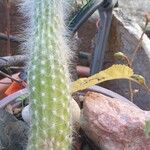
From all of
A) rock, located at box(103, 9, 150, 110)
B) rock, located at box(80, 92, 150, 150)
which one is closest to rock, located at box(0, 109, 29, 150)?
rock, located at box(80, 92, 150, 150)

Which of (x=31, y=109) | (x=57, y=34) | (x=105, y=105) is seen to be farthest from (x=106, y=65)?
(x=31, y=109)

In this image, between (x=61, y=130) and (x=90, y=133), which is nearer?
(x=61, y=130)

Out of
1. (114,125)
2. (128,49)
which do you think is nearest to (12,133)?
(114,125)

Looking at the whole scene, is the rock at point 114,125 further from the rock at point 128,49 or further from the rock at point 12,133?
the rock at point 128,49

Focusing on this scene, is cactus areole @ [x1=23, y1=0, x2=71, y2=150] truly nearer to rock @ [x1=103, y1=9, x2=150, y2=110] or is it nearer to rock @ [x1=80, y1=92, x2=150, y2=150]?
rock @ [x1=80, y1=92, x2=150, y2=150]

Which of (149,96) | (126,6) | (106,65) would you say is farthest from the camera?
(126,6)

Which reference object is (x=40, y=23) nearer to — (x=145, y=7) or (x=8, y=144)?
(x=8, y=144)
